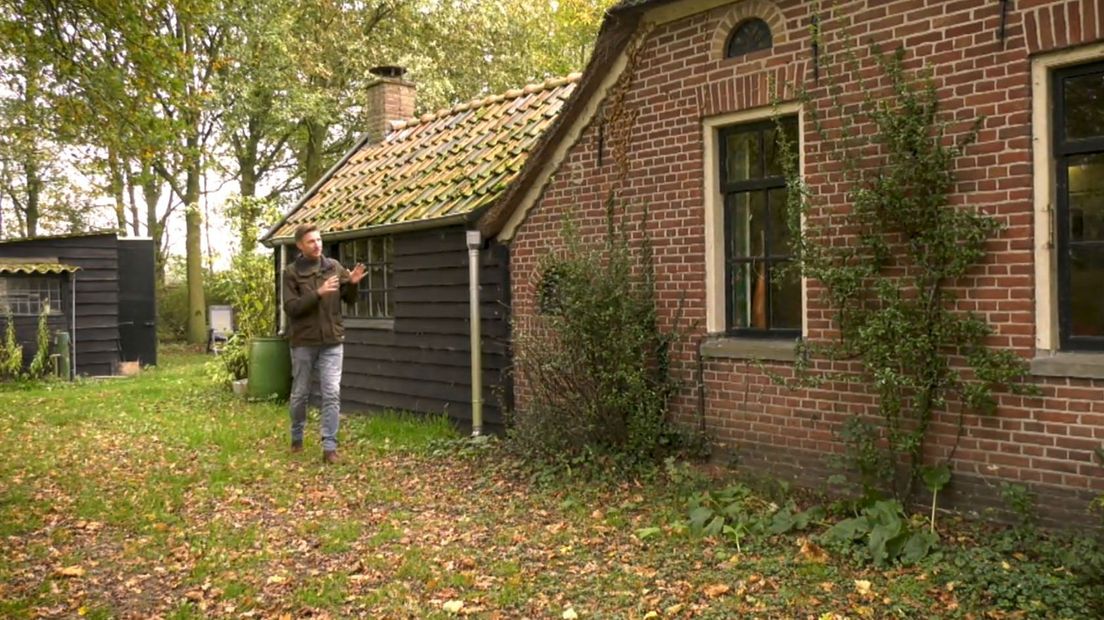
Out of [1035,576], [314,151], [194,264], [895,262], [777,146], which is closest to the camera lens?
[1035,576]

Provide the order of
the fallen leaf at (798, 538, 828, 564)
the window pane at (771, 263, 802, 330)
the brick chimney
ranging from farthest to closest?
the brick chimney, the window pane at (771, 263, 802, 330), the fallen leaf at (798, 538, 828, 564)

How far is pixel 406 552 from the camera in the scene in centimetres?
596

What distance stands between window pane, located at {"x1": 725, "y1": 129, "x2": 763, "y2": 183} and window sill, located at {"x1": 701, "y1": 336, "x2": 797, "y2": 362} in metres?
1.27

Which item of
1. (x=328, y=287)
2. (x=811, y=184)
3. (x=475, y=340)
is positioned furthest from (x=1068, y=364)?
(x=328, y=287)

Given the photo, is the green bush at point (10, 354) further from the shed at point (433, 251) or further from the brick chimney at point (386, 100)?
the brick chimney at point (386, 100)

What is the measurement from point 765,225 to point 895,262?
121cm

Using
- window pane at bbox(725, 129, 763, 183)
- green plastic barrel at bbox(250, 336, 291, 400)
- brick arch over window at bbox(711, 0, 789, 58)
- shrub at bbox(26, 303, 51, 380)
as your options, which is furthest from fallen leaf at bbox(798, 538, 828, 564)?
shrub at bbox(26, 303, 51, 380)

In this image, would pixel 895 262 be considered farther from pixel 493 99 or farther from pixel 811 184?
pixel 493 99

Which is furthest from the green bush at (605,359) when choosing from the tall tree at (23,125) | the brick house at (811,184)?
the tall tree at (23,125)

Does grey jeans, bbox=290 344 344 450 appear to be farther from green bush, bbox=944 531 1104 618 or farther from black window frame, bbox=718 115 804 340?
green bush, bbox=944 531 1104 618

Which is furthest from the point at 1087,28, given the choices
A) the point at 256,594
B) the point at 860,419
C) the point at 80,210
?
the point at 80,210

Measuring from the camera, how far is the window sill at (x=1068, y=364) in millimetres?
5172

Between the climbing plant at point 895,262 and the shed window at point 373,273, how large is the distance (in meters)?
6.33

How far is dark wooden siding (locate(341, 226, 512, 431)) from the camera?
374 inches
